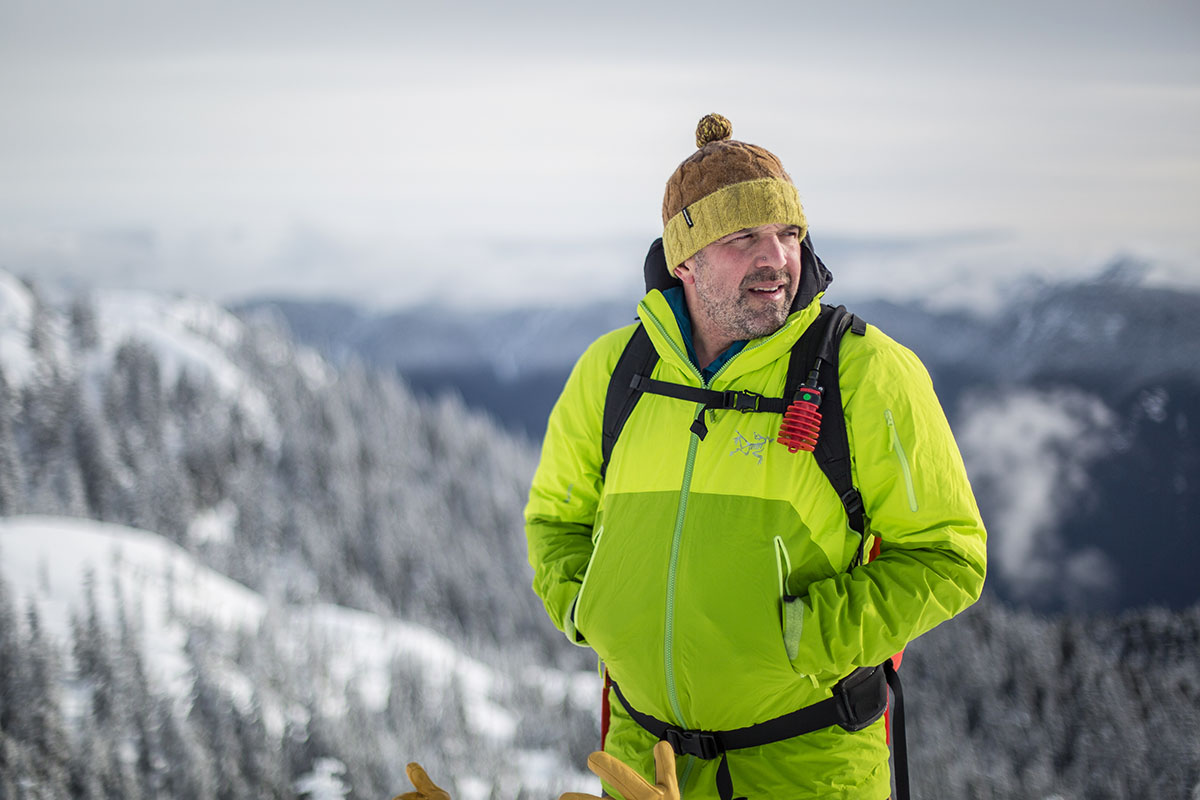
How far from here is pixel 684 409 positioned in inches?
94.2

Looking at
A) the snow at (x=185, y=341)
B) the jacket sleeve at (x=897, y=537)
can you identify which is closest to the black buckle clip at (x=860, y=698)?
the jacket sleeve at (x=897, y=537)

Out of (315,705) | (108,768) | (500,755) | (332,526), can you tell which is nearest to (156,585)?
(315,705)

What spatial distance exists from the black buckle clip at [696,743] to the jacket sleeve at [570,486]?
0.42 metres

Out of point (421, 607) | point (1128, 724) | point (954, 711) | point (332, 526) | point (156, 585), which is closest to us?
point (156, 585)

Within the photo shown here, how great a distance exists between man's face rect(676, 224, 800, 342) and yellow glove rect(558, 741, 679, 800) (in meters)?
1.15

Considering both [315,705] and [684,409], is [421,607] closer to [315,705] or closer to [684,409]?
[315,705]

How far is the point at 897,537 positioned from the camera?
82.6 inches

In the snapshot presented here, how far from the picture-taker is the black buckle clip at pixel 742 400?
89.3 inches

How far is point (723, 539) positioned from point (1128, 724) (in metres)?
28.5

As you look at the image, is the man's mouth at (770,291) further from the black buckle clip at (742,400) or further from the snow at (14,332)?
the snow at (14,332)

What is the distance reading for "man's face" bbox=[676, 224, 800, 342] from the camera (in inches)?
90.8

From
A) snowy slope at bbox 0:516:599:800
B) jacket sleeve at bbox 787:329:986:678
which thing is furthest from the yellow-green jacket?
snowy slope at bbox 0:516:599:800

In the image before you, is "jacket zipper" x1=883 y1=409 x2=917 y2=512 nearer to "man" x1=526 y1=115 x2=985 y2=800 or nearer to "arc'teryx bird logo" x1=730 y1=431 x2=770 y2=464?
"man" x1=526 y1=115 x2=985 y2=800

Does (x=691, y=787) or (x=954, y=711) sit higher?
(x=691, y=787)
